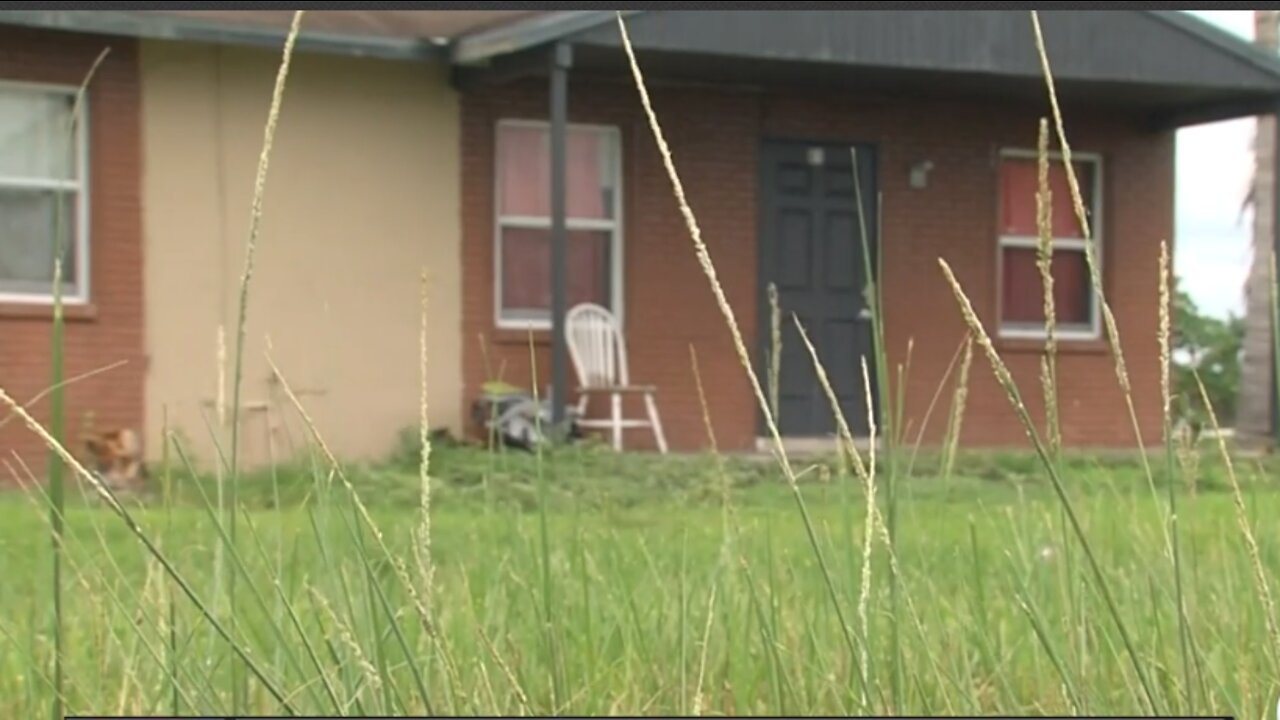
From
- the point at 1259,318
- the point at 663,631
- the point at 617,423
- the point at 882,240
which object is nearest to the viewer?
the point at 663,631


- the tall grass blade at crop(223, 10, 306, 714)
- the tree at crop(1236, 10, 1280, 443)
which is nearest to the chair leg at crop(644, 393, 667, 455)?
the tree at crop(1236, 10, 1280, 443)

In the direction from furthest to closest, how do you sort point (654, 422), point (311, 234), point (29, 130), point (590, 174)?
point (590, 174)
point (654, 422)
point (311, 234)
point (29, 130)

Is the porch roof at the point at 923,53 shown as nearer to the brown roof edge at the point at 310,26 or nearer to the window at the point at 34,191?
the brown roof edge at the point at 310,26

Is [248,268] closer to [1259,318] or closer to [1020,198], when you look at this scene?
[1020,198]

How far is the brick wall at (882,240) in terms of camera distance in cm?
1242

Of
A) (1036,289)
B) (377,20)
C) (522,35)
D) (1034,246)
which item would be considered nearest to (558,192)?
(522,35)

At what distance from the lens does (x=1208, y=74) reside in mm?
13211

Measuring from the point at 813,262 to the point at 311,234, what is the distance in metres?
3.98

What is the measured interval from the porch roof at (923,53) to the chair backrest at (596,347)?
1.77 m

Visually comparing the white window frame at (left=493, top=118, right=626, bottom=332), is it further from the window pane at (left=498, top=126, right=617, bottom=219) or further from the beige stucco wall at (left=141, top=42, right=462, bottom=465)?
the beige stucco wall at (left=141, top=42, right=462, bottom=465)

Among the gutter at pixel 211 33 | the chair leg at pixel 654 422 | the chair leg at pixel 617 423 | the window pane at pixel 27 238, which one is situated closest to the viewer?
the gutter at pixel 211 33

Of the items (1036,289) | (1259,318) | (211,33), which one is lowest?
(1259,318)

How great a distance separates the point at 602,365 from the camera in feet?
41.1

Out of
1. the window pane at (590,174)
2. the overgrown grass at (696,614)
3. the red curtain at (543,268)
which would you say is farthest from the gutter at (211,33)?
the overgrown grass at (696,614)
